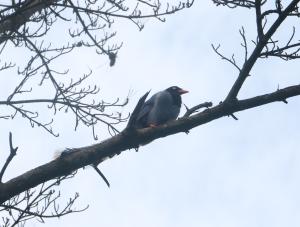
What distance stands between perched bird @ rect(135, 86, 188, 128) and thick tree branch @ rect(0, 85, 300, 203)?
8.92ft

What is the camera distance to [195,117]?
4.14 metres

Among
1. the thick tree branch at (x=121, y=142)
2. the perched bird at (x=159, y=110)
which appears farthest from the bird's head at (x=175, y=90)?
the thick tree branch at (x=121, y=142)

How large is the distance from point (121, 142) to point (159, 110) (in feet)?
10.2

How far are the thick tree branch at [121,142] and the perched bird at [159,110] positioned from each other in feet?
8.92

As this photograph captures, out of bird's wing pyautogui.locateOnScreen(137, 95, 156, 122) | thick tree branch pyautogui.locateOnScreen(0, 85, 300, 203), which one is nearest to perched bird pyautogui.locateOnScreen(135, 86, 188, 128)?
bird's wing pyautogui.locateOnScreen(137, 95, 156, 122)

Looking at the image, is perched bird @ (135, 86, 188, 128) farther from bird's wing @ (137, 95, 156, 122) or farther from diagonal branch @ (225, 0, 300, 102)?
diagonal branch @ (225, 0, 300, 102)

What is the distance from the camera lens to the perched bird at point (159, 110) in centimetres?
700

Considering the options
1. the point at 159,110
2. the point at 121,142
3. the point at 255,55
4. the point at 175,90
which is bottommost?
the point at 121,142

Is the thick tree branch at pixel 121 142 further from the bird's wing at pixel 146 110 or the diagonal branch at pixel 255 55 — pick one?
the bird's wing at pixel 146 110

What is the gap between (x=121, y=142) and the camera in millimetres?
3990

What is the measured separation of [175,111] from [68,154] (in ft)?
11.5

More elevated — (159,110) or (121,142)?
(159,110)

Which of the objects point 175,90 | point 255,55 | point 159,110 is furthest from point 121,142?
point 175,90

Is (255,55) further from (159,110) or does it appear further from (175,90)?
(175,90)
